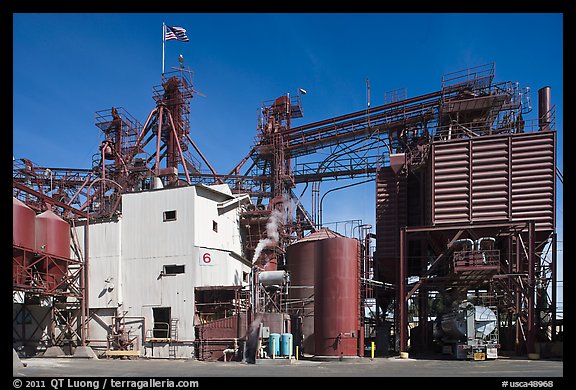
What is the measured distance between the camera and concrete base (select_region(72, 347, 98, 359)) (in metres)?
34.7

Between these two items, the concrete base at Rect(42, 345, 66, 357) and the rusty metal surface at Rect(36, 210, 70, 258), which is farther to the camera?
the concrete base at Rect(42, 345, 66, 357)

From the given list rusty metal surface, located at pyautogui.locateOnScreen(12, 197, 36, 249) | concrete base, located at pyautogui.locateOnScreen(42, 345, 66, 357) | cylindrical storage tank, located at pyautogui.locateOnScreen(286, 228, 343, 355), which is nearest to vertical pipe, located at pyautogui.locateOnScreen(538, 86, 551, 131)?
cylindrical storage tank, located at pyautogui.locateOnScreen(286, 228, 343, 355)

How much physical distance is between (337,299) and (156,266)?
509 inches

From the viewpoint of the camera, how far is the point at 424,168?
3891 cm

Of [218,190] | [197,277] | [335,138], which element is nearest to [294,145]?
[335,138]

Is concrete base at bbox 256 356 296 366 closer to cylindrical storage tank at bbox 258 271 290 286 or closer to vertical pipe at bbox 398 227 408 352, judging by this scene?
cylindrical storage tank at bbox 258 271 290 286

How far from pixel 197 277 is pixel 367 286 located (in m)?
11.2

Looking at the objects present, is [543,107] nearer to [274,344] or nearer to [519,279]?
[519,279]

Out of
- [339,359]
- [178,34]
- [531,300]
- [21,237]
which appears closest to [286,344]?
[339,359]

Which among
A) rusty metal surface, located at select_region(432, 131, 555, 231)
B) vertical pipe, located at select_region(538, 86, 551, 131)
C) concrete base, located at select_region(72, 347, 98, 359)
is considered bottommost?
concrete base, located at select_region(72, 347, 98, 359)

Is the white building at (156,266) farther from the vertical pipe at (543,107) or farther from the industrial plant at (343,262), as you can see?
the vertical pipe at (543,107)

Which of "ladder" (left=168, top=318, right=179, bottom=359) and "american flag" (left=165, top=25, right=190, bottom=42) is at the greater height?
"american flag" (left=165, top=25, right=190, bottom=42)

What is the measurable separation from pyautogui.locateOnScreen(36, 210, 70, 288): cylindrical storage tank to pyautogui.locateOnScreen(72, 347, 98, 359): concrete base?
4.34 metres

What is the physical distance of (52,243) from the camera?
36062 mm
